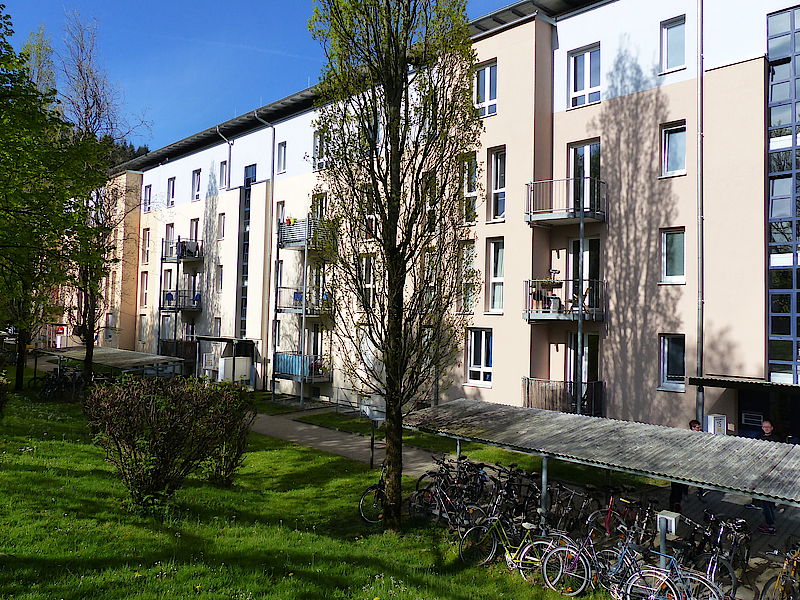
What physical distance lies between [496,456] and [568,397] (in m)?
2.88

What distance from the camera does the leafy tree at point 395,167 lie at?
32.6 feet

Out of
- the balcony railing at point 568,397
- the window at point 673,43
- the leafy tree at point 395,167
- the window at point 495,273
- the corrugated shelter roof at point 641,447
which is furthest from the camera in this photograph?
the window at point 495,273

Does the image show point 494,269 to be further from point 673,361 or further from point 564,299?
point 673,361

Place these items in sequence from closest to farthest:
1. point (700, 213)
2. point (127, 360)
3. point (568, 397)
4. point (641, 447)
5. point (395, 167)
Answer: point (641, 447)
point (395, 167)
point (700, 213)
point (568, 397)
point (127, 360)

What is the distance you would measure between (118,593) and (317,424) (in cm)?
1406

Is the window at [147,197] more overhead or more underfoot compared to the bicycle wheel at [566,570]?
more overhead

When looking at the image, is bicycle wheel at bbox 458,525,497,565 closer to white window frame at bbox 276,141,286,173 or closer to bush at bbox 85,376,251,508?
bush at bbox 85,376,251,508

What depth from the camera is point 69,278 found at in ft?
55.2

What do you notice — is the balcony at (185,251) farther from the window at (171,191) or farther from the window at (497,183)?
the window at (497,183)

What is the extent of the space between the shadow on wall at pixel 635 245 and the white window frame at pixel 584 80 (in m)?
0.55

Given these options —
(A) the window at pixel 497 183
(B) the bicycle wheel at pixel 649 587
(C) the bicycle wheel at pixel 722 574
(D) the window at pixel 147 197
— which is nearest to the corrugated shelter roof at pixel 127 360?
(D) the window at pixel 147 197

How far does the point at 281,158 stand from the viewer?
2870cm

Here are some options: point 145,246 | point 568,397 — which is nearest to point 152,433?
point 568,397

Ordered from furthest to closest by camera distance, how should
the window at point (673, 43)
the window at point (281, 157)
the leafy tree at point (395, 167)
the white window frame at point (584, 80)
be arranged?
the window at point (281, 157) → the white window frame at point (584, 80) → the window at point (673, 43) → the leafy tree at point (395, 167)
